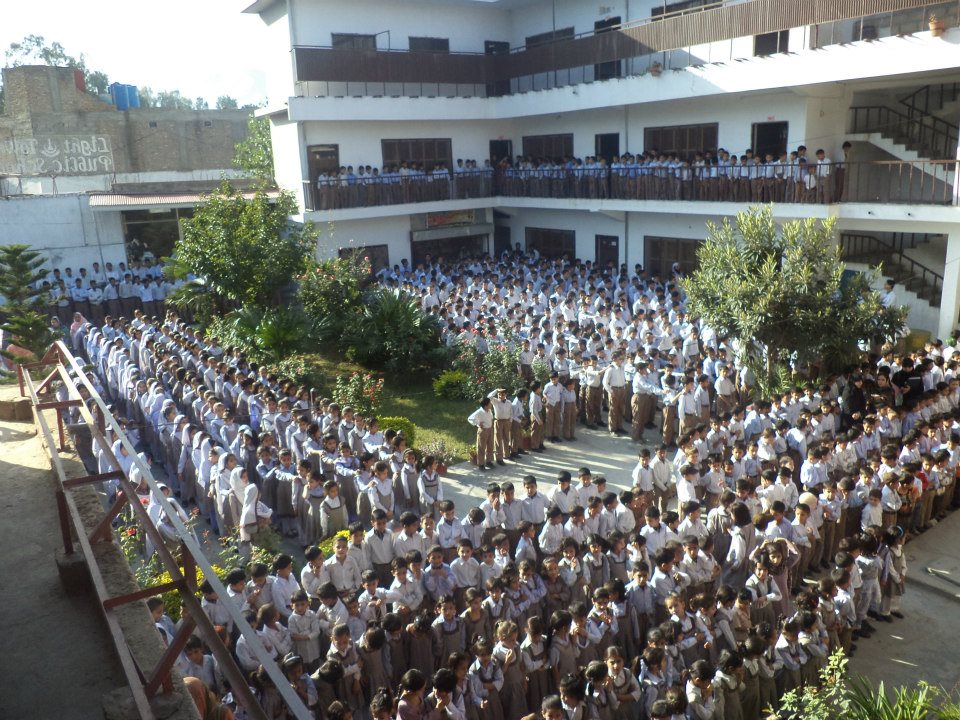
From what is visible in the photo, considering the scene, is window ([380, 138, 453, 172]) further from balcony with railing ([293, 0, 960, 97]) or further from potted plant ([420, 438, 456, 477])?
potted plant ([420, 438, 456, 477])

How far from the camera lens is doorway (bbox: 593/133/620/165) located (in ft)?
67.3

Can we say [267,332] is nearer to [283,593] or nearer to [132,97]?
[283,593]

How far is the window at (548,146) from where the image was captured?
72.1ft

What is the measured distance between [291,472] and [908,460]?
687 centimetres

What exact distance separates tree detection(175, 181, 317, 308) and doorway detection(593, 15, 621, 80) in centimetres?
862

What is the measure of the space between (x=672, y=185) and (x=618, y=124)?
3.91m

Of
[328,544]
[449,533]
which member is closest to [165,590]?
[449,533]

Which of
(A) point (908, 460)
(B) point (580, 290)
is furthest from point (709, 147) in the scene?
(A) point (908, 460)

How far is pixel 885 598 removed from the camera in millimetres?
7312

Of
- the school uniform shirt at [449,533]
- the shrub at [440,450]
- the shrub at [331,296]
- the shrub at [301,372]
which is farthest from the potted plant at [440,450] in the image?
the shrub at [331,296]

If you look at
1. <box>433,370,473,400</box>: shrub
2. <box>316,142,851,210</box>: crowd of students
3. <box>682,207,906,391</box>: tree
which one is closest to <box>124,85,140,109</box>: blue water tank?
<box>316,142,851,210</box>: crowd of students

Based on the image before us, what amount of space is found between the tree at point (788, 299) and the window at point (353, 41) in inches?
519

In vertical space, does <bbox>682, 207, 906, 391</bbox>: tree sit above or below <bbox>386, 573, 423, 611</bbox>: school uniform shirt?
above

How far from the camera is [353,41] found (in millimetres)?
20938
